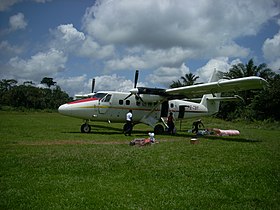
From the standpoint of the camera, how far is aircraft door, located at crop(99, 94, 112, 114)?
20250mm

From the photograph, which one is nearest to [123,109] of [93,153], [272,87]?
[93,153]

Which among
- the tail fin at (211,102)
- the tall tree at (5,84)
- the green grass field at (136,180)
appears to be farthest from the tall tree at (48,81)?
the green grass field at (136,180)

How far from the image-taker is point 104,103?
2038 centimetres

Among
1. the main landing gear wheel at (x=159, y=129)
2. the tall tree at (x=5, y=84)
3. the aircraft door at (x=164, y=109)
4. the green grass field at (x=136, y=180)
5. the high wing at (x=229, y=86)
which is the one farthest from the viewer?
the tall tree at (x=5, y=84)

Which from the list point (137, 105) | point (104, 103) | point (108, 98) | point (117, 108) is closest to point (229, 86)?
point (137, 105)

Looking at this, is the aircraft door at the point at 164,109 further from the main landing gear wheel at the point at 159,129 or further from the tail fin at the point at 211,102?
the tail fin at the point at 211,102

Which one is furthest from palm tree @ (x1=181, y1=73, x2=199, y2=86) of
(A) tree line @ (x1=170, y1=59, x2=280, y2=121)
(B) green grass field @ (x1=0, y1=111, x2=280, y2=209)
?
(B) green grass field @ (x1=0, y1=111, x2=280, y2=209)

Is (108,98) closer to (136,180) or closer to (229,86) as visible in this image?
(229,86)

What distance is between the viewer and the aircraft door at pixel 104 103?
20.2 metres

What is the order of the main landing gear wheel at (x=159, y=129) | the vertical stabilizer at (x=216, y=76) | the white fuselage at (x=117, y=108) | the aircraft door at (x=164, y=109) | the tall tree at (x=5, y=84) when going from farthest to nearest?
the tall tree at (x=5, y=84) < the vertical stabilizer at (x=216, y=76) < the aircraft door at (x=164, y=109) < the main landing gear wheel at (x=159, y=129) < the white fuselage at (x=117, y=108)

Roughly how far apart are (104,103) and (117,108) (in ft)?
3.51

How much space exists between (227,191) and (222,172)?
5.09 feet

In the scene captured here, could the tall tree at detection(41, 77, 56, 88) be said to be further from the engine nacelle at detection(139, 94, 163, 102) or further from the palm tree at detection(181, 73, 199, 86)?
the engine nacelle at detection(139, 94, 163, 102)

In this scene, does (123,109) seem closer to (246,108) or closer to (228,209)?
(228,209)
